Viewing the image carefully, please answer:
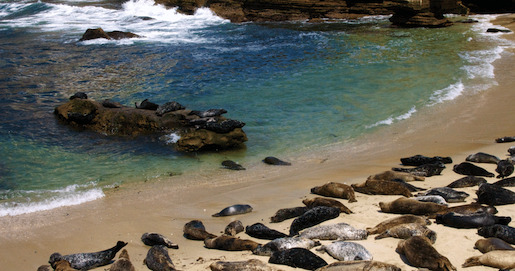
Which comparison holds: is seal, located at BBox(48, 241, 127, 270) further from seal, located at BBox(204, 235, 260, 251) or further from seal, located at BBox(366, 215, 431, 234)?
seal, located at BBox(366, 215, 431, 234)

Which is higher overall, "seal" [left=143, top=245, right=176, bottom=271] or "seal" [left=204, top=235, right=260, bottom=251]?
"seal" [left=143, top=245, right=176, bottom=271]

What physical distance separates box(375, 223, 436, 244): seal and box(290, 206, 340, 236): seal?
801 mm

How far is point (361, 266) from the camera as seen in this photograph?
4422 mm

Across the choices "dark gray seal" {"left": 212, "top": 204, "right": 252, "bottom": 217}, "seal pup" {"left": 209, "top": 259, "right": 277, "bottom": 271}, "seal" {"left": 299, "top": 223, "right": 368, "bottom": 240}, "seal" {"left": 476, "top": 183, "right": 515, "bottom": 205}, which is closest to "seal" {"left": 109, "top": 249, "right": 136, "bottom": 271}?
"seal pup" {"left": 209, "top": 259, "right": 277, "bottom": 271}

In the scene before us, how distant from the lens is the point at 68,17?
34719 millimetres

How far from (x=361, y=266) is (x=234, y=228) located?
2.01 m

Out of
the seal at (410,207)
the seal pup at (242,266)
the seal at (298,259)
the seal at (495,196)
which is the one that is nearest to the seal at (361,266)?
the seal at (298,259)

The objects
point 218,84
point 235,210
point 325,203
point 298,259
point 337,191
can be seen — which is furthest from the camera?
point 218,84

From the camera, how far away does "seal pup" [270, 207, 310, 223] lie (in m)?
6.37

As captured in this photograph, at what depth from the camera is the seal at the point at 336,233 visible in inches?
215

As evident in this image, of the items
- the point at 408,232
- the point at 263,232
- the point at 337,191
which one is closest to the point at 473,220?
the point at 408,232

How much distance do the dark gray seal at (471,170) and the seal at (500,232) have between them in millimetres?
2638

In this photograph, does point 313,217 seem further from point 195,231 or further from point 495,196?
point 495,196

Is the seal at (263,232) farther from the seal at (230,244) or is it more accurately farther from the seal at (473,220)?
the seal at (473,220)
